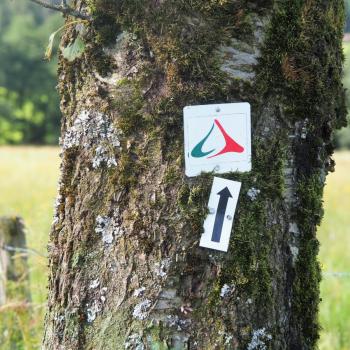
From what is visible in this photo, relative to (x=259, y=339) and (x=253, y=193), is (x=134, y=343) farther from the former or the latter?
(x=253, y=193)

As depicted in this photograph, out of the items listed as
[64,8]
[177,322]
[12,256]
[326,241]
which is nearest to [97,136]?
[64,8]

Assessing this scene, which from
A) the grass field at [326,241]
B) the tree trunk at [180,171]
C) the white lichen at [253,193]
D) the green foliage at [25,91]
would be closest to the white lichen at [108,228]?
the tree trunk at [180,171]

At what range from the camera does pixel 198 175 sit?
1.75m

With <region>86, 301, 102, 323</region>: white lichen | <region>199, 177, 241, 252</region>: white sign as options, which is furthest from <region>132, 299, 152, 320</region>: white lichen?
<region>199, 177, 241, 252</region>: white sign

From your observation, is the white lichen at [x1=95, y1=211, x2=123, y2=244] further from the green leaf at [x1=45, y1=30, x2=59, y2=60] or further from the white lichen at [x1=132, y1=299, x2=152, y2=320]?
the green leaf at [x1=45, y1=30, x2=59, y2=60]

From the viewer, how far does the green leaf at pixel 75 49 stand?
1.82 meters

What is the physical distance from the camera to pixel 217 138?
1.75m

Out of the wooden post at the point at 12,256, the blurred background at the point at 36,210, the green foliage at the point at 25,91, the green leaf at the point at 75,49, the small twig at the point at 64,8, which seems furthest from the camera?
the green foliage at the point at 25,91

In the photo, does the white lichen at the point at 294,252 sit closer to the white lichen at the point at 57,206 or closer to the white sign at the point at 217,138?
the white sign at the point at 217,138

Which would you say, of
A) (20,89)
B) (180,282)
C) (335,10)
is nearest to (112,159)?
(180,282)

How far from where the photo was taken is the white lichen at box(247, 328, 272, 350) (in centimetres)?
180

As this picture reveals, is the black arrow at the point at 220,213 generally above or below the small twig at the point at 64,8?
below

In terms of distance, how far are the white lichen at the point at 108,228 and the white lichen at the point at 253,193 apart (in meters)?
0.40

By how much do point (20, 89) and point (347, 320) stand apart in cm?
5467
